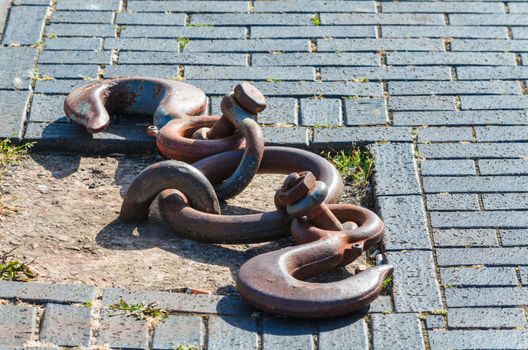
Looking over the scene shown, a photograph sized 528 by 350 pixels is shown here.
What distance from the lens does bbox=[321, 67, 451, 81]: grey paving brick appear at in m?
5.63

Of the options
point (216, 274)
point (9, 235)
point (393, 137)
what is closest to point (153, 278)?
point (216, 274)

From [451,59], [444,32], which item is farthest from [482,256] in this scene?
[444,32]

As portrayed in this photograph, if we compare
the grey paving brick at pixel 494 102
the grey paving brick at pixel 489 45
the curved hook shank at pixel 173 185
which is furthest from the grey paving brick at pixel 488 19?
the curved hook shank at pixel 173 185

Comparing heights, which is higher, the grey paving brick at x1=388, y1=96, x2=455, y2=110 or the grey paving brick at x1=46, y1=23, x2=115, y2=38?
the grey paving brick at x1=46, y1=23, x2=115, y2=38

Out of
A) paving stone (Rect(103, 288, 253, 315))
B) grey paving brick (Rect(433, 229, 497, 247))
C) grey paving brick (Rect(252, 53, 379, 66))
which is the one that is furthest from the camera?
grey paving brick (Rect(252, 53, 379, 66))

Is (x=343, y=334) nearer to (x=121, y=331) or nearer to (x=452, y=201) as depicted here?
(x=121, y=331)

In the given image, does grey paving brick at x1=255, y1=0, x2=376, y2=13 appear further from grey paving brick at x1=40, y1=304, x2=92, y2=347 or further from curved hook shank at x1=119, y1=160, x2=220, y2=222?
grey paving brick at x1=40, y1=304, x2=92, y2=347

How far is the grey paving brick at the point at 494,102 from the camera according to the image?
17.7 feet

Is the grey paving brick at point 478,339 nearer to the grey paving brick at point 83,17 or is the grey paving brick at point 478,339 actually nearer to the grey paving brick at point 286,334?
the grey paving brick at point 286,334

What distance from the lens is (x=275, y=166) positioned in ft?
15.4

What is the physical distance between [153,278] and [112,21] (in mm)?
2340

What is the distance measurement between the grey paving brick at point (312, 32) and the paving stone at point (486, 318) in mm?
2404

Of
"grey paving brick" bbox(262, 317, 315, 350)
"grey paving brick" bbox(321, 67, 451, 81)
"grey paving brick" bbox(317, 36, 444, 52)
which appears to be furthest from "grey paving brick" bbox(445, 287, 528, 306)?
"grey paving brick" bbox(317, 36, 444, 52)

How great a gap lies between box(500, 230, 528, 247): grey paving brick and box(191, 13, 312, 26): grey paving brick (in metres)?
2.12
